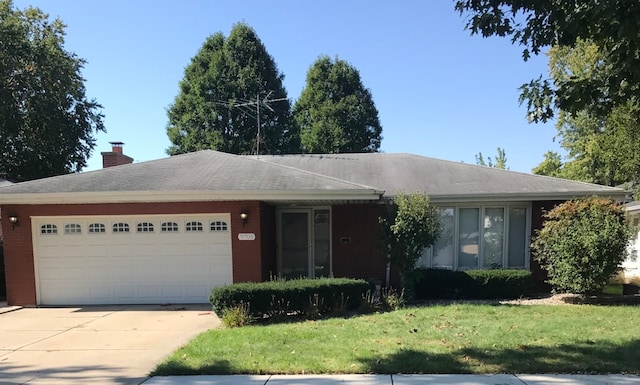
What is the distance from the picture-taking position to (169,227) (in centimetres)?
1057

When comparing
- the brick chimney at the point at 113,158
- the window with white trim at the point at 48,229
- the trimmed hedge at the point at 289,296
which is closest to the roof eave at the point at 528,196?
the trimmed hedge at the point at 289,296

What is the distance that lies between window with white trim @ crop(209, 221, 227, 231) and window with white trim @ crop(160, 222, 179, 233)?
0.87 m

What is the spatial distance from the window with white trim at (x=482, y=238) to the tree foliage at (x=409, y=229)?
8.00ft

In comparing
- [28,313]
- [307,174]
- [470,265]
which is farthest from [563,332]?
[28,313]

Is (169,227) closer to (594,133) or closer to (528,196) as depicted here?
(528,196)

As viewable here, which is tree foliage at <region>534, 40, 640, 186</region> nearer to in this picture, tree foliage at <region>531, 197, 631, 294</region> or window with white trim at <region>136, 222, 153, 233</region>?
tree foliage at <region>531, 197, 631, 294</region>

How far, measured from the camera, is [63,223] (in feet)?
34.9

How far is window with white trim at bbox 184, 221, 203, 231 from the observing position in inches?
415

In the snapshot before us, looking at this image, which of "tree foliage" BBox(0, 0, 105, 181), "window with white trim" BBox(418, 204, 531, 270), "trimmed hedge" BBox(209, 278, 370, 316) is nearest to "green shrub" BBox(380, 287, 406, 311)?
"trimmed hedge" BBox(209, 278, 370, 316)

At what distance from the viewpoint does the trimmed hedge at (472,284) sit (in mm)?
10750

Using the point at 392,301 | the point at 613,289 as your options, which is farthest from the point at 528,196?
the point at 392,301

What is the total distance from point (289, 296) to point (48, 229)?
258 inches

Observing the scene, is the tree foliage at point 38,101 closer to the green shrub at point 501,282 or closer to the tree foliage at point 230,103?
the tree foliage at point 230,103

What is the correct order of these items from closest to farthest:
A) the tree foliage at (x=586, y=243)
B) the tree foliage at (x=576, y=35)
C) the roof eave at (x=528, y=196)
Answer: the tree foliage at (x=576, y=35) → the tree foliage at (x=586, y=243) → the roof eave at (x=528, y=196)
